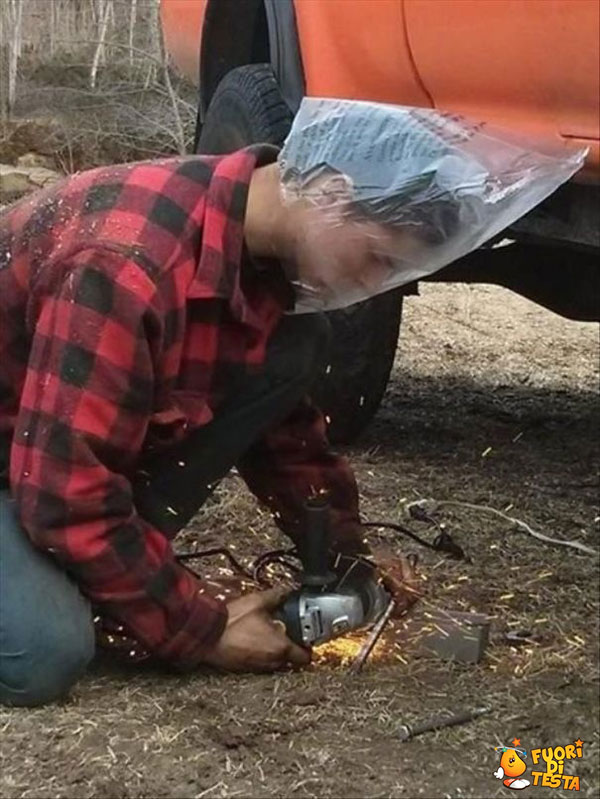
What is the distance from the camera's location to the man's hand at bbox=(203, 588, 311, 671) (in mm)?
2410

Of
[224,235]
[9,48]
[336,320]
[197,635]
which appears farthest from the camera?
[9,48]

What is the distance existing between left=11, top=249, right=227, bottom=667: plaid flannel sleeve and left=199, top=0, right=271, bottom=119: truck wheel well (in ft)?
5.86

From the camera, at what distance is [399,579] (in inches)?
110

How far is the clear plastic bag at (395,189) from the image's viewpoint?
210 centimetres

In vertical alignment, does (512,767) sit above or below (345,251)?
below

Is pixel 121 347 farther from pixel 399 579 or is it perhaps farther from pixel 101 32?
pixel 101 32

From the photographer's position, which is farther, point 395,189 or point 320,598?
point 320,598

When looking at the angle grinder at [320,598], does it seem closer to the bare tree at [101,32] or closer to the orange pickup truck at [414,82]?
the orange pickup truck at [414,82]

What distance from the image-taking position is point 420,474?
3.83m

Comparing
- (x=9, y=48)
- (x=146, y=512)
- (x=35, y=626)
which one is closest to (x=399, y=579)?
(x=146, y=512)

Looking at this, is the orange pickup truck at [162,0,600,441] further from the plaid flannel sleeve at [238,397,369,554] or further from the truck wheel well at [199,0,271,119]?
the plaid flannel sleeve at [238,397,369,554]

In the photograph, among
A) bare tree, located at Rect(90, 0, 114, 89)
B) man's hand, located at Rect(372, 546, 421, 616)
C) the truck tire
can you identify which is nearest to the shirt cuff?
man's hand, located at Rect(372, 546, 421, 616)

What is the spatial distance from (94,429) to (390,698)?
2.23ft

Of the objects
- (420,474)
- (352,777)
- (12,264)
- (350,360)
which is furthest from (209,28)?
(352,777)
